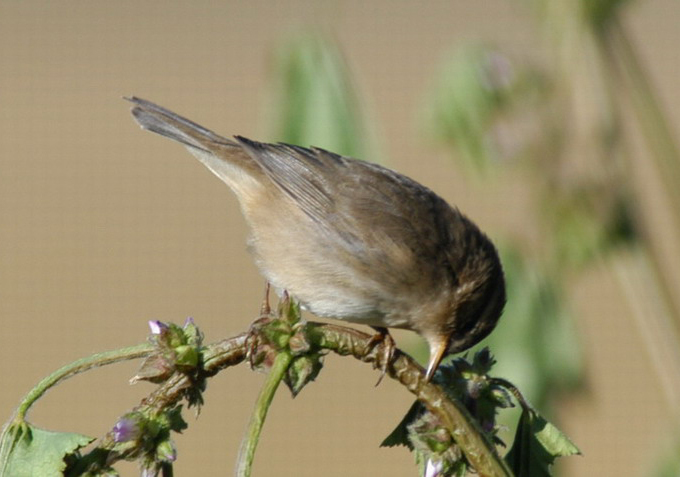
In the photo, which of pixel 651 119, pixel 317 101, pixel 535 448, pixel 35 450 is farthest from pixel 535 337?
pixel 35 450

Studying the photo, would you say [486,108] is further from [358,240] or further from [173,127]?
[173,127]

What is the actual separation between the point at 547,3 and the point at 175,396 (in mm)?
1762

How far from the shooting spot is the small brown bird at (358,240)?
390 cm

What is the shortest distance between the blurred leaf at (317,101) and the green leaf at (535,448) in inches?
45.5

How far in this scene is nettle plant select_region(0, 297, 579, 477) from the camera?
2.12 meters

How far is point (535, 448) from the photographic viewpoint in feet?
7.72

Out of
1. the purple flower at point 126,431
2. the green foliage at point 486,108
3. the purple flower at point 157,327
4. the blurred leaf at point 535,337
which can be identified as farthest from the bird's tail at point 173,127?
the purple flower at point 126,431

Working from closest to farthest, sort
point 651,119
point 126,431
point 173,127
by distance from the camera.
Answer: point 126,431 → point 651,119 → point 173,127

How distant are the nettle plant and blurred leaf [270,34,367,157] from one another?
1.10 m

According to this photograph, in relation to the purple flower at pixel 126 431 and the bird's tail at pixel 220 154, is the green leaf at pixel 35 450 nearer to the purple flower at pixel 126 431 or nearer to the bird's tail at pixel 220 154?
the purple flower at pixel 126 431

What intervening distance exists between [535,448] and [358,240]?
2029 mm

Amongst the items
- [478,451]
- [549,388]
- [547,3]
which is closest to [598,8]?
[547,3]

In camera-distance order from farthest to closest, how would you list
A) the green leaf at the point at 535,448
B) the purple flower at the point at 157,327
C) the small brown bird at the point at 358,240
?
the small brown bird at the point at 358,240 → the green leaf at the point at 535,448 → the purple flower at the point at 157,327

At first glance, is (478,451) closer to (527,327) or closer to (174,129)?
(527,327)
